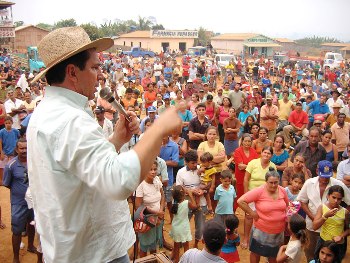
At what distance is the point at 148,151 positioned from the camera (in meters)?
1.32

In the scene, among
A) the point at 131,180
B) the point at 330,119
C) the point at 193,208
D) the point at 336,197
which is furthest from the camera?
the point at 330,119

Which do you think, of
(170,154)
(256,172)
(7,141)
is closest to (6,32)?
(7,141)

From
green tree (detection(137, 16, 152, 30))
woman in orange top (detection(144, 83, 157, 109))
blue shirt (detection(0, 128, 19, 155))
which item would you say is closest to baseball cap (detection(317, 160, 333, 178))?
blue shirt (detection(0, 128, 19, 155))

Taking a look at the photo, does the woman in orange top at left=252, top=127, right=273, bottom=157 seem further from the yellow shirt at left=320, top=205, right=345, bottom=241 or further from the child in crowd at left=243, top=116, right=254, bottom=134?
the yellow shirt at left=320, top=205, right=345, bottom=241

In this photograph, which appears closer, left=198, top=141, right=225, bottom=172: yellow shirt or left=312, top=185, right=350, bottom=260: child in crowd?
left=312, top=185, right=350, bottom=260: child in crowd

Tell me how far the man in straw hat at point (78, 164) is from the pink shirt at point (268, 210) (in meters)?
3.42

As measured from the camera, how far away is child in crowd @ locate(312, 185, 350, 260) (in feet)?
14.9

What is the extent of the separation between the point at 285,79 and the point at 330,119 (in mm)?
15759

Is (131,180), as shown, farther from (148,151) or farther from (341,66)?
(341,66)

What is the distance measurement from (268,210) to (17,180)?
11.2 feet

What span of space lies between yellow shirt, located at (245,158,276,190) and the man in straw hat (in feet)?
14.3

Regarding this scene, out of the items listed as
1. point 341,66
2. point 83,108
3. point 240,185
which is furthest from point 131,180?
point 341,66

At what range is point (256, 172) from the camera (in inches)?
229

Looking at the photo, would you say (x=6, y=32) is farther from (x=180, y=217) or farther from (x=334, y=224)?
(x=334, y=224)
